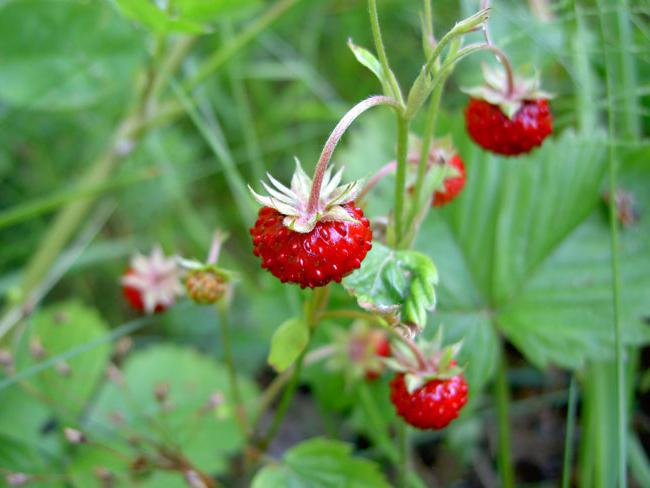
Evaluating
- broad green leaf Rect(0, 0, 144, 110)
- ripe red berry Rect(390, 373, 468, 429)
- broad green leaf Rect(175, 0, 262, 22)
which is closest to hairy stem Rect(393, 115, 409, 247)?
ripe red berry Rect(390, 373, 468, 429)

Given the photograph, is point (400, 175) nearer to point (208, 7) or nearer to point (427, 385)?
point (427, 385)

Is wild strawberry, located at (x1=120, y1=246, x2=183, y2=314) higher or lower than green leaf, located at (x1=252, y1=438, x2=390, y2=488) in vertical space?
higher

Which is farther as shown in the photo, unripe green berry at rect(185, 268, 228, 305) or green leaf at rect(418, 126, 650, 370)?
green leaf at rect(418, 126, 650, 370)

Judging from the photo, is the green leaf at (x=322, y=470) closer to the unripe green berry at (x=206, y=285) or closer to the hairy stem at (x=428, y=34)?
the unripe green berry at (x=206, y=285)

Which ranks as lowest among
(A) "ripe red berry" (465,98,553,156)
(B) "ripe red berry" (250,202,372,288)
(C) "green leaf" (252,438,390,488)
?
(C) "green leaf" (252,438,390,488)

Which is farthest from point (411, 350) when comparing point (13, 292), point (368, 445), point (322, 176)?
point (13, 292)

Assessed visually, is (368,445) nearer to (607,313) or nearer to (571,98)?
(607,313)

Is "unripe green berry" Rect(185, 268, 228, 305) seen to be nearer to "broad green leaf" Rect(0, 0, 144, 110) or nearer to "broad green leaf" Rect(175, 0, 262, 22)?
"broad green leaf" Rect(175, 0, 262, 22)

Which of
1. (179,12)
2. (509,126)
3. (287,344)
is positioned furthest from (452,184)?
(179,12)
